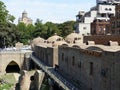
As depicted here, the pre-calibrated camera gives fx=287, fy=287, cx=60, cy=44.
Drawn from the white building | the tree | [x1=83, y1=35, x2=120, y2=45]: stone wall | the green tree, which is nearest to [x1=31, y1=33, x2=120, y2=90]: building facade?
[x1=83, y1=35, x2=120, y2=45]: stone wall

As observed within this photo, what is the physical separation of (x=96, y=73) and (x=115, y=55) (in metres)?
5.20

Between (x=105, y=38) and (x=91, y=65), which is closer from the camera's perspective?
(x=91, y=65)

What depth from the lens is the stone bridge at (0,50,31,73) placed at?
5881cm

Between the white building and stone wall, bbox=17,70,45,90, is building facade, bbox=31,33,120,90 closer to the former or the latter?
stone wall, bbox=17,70,45,90

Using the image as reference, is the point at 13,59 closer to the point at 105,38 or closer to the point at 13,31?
the point at 13,31

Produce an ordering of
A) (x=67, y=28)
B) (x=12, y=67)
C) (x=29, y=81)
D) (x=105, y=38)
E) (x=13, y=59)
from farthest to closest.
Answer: (x=67, y=28)
(x=12, y=67)
(x=13, y=59)
(x=105, y=38)
(x=29, y=81)

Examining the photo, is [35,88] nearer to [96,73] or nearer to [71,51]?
[71,51]

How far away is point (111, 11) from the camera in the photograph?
277 ft

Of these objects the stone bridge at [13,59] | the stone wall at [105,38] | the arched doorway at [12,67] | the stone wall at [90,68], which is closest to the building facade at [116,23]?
the stone wall at [105,38]

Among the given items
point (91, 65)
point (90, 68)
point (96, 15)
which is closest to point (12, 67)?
point (96, 15)

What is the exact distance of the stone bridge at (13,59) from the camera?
58812 millimetres

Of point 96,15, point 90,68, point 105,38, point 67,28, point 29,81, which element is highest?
point 96,15

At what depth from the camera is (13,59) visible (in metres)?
60.4

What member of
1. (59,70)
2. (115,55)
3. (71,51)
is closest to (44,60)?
(59,70)
